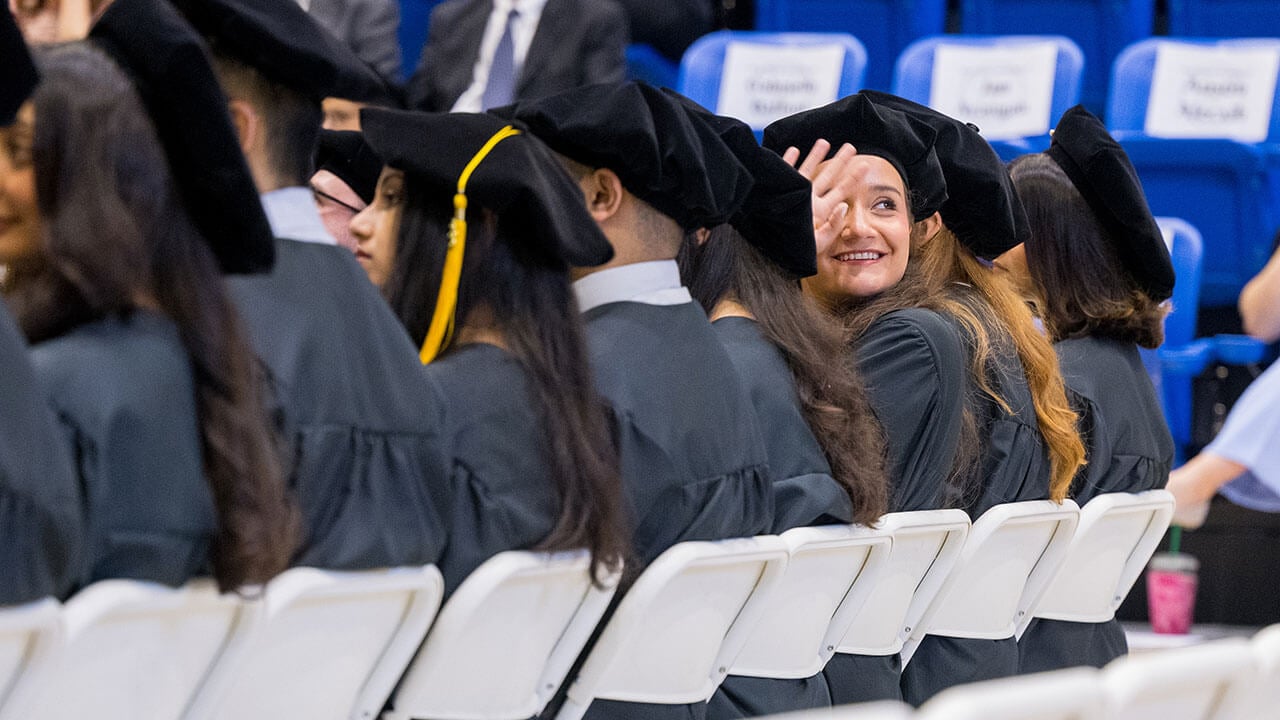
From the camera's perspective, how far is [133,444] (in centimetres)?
191

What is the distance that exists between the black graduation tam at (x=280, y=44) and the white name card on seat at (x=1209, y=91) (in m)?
4.99

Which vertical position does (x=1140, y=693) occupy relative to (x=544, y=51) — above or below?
above

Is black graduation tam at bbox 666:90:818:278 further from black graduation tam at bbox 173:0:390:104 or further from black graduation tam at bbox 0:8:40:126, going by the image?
black graduation tam at bbox 0:8:40:126

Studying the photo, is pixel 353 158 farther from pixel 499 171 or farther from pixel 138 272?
pixel 138 272

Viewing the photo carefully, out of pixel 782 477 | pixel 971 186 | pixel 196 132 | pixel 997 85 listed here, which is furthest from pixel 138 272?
pixel 997 85

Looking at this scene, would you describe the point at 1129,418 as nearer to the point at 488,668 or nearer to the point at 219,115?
the point at 488,668

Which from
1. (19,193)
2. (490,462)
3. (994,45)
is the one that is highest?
(19,193)

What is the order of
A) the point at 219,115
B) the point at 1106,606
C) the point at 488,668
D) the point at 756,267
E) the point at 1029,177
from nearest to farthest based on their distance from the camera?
the point at 219,115, the point at 488,668, the point at 756,267, the point at 1106,606, the point at 1029,177

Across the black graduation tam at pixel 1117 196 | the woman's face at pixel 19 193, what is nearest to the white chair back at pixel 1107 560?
the black graduation tam at pixel 1117 196

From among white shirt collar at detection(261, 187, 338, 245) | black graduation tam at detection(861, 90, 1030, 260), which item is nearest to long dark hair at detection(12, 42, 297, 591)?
white shirt collar at detection(261, 187, 338, 245)

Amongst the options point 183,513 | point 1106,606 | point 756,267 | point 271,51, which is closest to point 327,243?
point 271,51

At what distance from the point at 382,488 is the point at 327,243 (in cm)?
36

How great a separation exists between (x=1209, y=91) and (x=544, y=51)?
267 cm

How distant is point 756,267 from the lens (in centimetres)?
322
